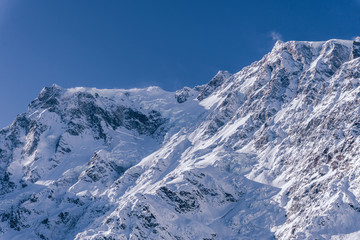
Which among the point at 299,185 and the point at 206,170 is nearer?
the point at 299,185

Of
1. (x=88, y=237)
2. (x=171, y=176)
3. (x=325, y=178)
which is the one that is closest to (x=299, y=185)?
(x=325, y=178)

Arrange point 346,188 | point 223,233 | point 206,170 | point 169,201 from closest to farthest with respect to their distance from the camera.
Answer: point 346,188 < point 223,233 < point 169,201 < point 206,170

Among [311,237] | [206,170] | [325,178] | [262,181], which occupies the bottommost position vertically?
[311,237]

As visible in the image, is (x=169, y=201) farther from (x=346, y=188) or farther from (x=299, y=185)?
(x=346, y=188)

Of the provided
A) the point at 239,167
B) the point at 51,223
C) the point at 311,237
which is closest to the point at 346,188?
the point at 311,237

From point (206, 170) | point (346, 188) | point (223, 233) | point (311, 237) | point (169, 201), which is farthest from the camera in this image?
point (206, 170)

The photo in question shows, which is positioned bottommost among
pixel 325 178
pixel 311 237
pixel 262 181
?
pixel 311 237

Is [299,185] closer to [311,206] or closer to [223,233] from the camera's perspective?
[311,206]

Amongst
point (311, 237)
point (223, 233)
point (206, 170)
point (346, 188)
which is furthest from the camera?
point (206, 170)

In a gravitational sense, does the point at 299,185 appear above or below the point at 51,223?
below
